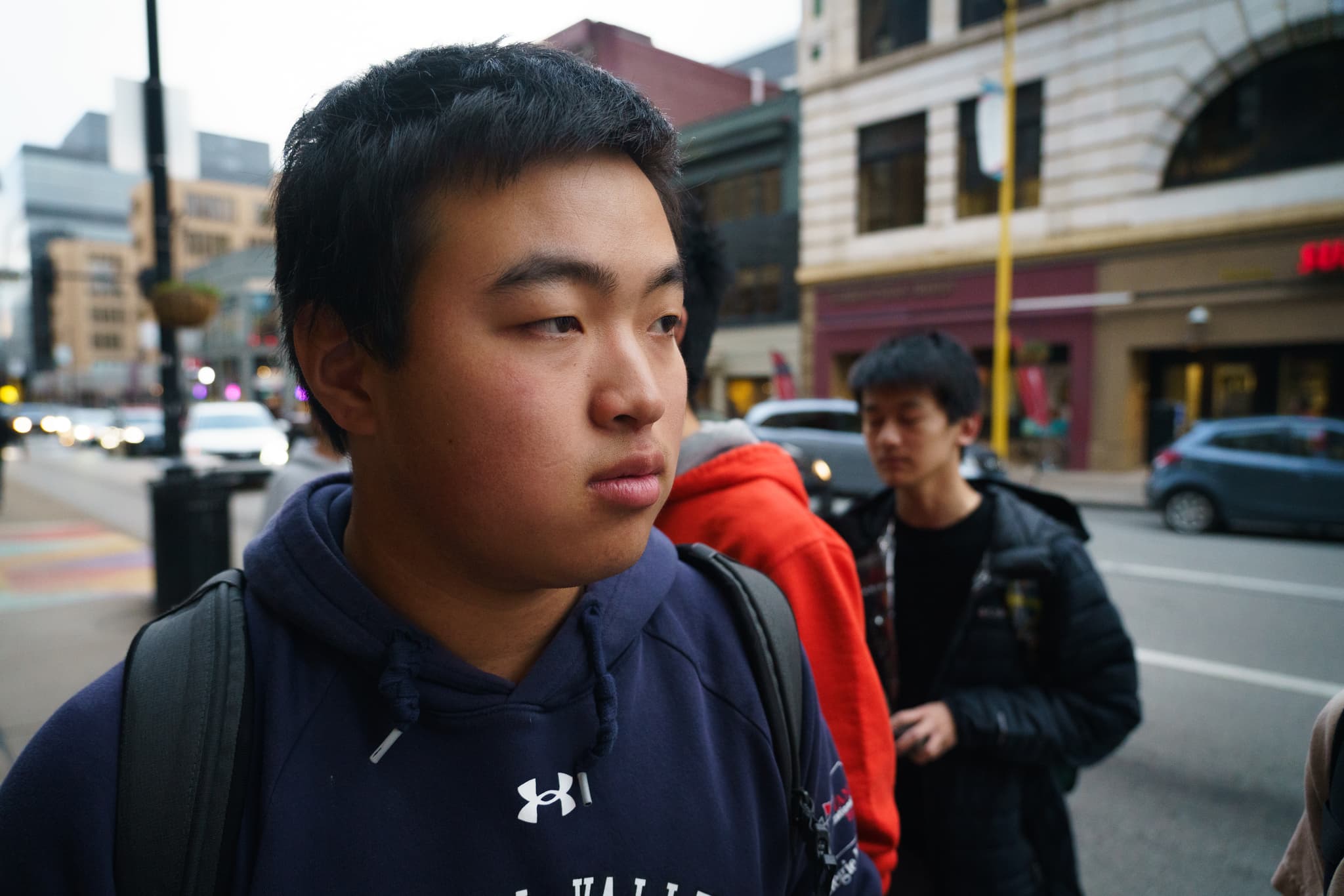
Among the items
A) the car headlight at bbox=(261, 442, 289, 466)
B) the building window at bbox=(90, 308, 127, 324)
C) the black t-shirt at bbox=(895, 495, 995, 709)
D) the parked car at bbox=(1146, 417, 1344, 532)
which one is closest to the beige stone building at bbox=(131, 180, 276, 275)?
the building window at bbox=(90, 308, 127, 324)

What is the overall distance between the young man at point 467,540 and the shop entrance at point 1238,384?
58.2 feet

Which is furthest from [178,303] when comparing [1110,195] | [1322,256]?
[1322,256]

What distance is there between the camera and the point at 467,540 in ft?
3.21

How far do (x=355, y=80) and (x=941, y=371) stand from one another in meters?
2.11

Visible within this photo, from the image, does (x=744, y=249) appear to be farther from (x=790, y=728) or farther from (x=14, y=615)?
(x=790, y=728)

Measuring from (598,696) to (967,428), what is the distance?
2.17 metres

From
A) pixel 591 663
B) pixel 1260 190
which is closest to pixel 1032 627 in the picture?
pixel 591 663

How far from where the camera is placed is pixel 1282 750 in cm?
429

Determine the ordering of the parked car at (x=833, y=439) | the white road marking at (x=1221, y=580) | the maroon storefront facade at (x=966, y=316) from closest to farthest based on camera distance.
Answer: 1. the white road marking at (x=1221, y=580)
2. the parked car at (x=833, y=439)
3. the maroon storefront facade at (x=966, y=316)

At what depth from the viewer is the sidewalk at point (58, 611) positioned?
4512mm

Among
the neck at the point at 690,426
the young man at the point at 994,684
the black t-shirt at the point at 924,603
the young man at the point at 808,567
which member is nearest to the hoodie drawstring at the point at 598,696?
the young man at the point at 808,567

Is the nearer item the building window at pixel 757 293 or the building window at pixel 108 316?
the building window at pixel 757 293

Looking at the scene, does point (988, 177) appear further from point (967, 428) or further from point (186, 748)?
point (186, 748)

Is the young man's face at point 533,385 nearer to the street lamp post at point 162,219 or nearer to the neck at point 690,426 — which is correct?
the neck at point 690,426
